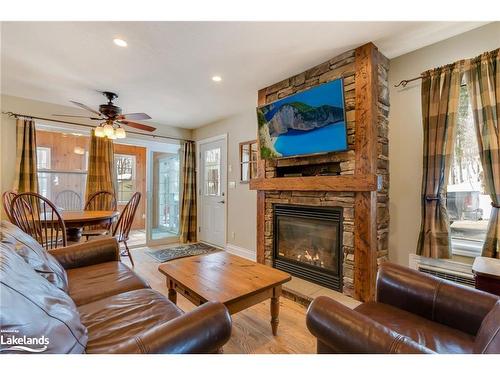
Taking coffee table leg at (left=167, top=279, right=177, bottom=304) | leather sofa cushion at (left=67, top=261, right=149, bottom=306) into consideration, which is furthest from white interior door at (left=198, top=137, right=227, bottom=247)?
leather sofa cushion at (left=67, top=261, right=149, bottom=306)

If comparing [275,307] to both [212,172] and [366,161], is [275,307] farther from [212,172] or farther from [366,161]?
[212,172]

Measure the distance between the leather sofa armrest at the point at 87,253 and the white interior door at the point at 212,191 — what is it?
2266 mm

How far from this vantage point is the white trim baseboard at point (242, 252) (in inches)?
143

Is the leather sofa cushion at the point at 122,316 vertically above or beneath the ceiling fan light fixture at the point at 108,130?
beneath

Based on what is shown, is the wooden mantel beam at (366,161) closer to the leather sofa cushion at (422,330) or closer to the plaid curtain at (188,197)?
the leather sofa cushion at (422,330)

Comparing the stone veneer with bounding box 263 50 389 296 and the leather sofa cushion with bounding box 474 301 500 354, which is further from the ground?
the stone veneer with bounding box 263 50 389 296

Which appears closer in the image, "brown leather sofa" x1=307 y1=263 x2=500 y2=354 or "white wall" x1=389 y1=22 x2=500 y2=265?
"brown leather sofa" x1=307 y1=263 x2=500 y2=354

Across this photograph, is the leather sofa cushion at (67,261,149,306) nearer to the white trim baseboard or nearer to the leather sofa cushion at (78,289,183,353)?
the leather sofa cushion at (78,289,183,353)

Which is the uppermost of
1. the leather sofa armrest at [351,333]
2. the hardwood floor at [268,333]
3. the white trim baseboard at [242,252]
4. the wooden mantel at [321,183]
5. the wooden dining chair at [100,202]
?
the wooden mantel at [321,183]

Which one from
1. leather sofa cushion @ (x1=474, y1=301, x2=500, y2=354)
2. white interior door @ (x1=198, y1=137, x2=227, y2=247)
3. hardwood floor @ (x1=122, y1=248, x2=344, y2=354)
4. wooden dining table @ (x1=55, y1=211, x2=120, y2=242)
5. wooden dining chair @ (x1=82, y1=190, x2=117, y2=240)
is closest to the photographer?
leather sofa cushion @ (x1=474, y1=301, x2=500, y2=354)

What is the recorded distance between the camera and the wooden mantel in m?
1.96

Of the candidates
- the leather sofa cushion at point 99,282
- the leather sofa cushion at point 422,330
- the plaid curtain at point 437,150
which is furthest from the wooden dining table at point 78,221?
the plaid curtain at point 437,150

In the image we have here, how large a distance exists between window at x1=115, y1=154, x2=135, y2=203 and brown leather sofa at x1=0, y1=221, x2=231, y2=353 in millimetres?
3684

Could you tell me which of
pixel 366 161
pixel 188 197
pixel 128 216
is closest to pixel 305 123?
pixel 366 161
